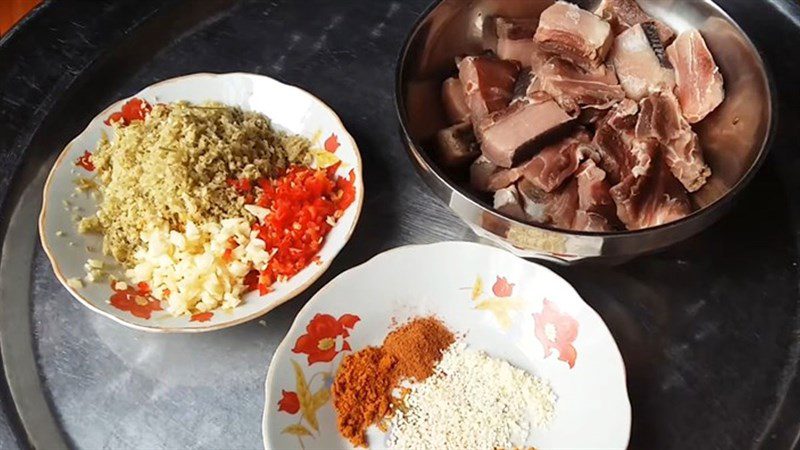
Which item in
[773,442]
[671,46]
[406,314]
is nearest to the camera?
[773,442]

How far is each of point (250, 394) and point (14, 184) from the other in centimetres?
68

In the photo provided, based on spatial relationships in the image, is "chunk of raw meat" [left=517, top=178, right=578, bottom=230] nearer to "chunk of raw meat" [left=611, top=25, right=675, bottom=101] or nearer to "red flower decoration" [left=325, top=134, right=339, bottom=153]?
"chunk of raw meat" [left=611, top=25, right=675, bottom=101]

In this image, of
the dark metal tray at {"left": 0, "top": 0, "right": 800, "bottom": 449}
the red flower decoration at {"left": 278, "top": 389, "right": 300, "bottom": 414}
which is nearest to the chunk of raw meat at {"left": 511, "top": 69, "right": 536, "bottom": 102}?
the dark metal tray at {"left": 0, "top": 0, "right": 800, "bottom": 449}

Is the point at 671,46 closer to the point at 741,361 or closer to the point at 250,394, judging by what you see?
the point at 741,361

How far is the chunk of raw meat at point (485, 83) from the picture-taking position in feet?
4.96

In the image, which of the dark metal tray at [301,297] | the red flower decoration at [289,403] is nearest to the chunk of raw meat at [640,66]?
the dark metal tray at [301,297]

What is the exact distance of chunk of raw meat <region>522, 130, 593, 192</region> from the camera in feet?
4.67

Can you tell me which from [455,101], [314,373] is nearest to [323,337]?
[314,373]

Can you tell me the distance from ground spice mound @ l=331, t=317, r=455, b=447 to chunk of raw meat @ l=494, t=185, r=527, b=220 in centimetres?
23

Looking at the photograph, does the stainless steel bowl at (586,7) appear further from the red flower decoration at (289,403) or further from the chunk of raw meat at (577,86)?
the red flower decoration at (289,403)

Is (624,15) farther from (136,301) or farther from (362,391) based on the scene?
(136,301)

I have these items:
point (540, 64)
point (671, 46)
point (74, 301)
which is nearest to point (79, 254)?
point (74, 301)

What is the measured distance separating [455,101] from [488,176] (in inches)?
7.2

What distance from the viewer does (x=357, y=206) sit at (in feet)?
4.89
